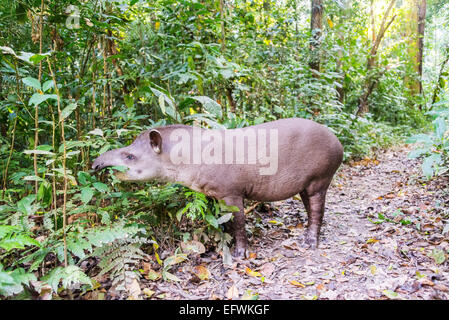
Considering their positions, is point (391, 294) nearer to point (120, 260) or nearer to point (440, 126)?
point (440, 126)

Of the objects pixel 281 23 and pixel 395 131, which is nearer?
pixel 281 23

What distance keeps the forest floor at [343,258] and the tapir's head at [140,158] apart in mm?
1041

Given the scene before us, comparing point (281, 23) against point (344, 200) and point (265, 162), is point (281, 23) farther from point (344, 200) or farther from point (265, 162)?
point (265, 162)

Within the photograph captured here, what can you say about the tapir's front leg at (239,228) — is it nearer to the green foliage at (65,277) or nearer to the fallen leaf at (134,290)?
the fallen leaf at (134,290)

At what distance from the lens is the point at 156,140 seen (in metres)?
3.44

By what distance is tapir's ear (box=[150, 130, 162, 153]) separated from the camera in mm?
3363

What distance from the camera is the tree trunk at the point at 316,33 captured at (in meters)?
7.84

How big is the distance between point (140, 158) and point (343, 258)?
2.43 m

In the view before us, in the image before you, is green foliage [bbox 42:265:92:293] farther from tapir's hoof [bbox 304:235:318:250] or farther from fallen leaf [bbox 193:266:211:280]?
tapir's hoof [bbox 304:235:318:250]

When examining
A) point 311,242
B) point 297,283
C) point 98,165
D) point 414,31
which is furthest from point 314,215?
point 414,31

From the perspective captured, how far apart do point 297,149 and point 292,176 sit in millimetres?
307

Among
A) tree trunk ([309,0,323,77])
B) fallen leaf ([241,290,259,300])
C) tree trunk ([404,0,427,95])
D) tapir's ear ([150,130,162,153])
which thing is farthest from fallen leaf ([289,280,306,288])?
tree trunk ([404,0,427,95])
